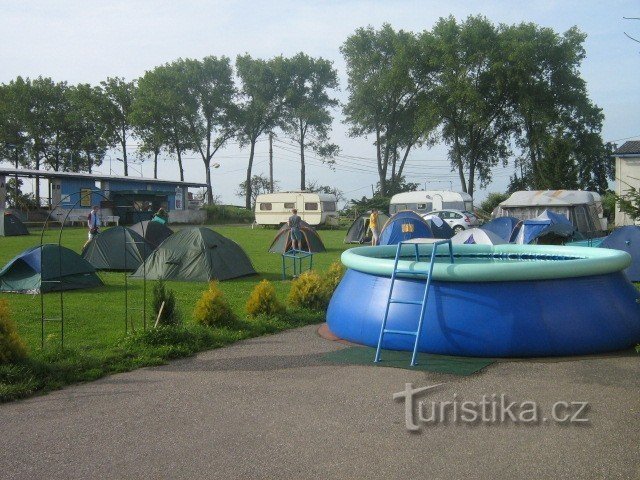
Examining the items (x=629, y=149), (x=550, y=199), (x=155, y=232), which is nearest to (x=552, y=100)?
(x=629, y=149)

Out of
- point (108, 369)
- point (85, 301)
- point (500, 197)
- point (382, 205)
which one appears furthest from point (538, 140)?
point (108, 369)

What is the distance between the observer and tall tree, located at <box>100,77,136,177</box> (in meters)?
66.1

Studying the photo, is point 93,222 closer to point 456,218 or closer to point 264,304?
point 264,304

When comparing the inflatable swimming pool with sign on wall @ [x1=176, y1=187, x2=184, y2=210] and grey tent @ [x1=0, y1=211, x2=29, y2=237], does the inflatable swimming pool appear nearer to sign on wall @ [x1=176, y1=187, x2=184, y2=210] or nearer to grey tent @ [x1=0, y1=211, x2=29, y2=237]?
grey tent @ [x1=0, y1=211, x2=29, y2=237]

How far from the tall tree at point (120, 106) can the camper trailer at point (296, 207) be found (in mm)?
25318

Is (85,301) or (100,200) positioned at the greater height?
(100,200)

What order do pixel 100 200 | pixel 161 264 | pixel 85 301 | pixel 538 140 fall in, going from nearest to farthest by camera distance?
pixel 85 301 < pixel 161 264 < pixel 100 200 < pixel 538 140

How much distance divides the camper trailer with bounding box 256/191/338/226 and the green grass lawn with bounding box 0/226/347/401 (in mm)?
28284

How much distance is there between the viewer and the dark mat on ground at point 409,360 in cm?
741

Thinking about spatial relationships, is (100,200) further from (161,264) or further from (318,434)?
(318,434)

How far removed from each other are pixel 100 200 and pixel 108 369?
43278 millimetres

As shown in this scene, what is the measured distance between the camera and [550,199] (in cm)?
3288

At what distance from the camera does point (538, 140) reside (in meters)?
53.0

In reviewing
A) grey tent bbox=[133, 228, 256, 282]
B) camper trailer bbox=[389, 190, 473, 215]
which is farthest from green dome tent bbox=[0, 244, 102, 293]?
camper trailer bbox=[389, 190, 473, 215]
